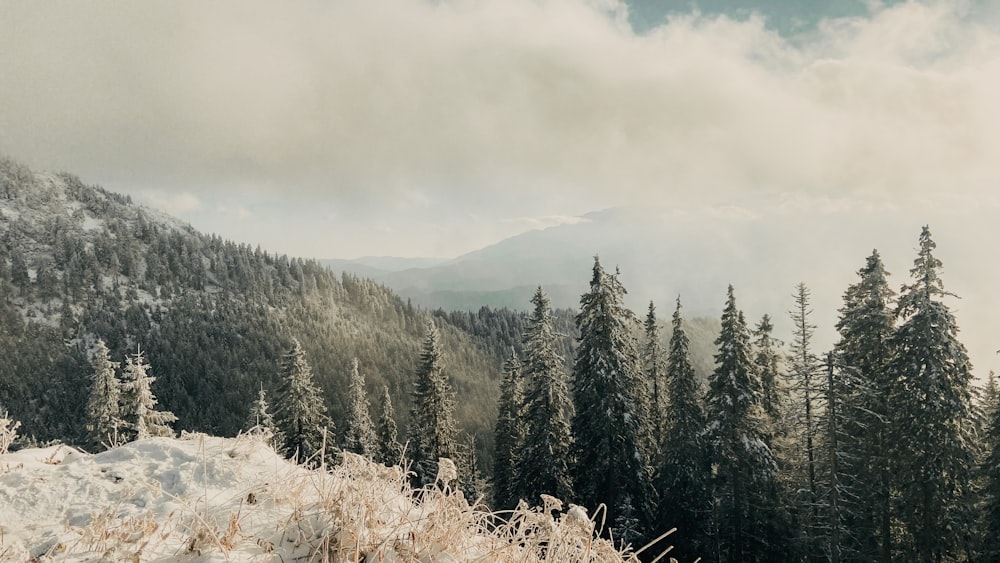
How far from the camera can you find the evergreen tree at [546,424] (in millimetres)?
27516

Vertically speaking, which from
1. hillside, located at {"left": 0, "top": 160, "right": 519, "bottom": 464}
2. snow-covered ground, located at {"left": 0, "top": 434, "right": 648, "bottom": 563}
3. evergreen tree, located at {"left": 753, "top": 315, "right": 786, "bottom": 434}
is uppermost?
snow-covered ground, located at {"left": 0, "top": 434, "right": 648, "bottom": 563}

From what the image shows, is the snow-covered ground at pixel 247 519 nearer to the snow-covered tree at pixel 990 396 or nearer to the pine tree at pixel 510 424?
the pine tree at pixel 510 424

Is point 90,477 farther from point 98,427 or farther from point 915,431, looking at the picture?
point 98,427

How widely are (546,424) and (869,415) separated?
48.9 feet

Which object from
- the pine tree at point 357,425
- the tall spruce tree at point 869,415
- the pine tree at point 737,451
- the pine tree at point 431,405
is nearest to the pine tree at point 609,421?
the pine tree at point 737,451

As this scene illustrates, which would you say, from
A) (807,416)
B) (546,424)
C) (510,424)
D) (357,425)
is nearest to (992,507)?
(807,416)

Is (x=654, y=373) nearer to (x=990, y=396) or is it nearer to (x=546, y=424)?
(x=546, y=424)

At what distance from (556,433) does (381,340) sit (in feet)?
512

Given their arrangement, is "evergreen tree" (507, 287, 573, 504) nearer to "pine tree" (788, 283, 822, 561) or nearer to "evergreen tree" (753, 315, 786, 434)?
"pine tree" (788, 283, 822, 561)

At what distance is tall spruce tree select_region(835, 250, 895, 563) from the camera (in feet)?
75.2

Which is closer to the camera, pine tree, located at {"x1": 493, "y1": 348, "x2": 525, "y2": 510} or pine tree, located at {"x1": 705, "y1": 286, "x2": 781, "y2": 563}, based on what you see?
pine tree, located at {"x1": 705, "y1": 286, "x2": 781, "y2": 563}

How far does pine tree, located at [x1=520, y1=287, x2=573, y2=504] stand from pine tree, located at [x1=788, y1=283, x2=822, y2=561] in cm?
1072

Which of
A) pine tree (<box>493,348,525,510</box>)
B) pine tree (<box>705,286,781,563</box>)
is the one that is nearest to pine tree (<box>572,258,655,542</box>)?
pine tree (<box>705,286,781,563</box>)

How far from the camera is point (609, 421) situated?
25.5 meters
